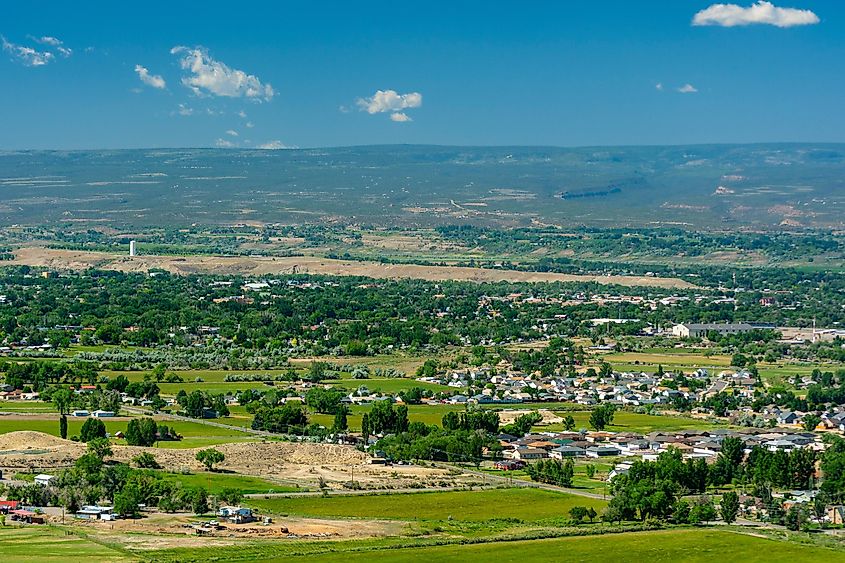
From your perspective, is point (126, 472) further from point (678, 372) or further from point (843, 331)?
point (843, 331)

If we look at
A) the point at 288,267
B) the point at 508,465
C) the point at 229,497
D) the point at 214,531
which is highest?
the point at 288,267

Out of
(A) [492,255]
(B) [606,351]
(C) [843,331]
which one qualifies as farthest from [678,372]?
(A) [492,255]

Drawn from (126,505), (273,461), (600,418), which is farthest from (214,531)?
(600,418)

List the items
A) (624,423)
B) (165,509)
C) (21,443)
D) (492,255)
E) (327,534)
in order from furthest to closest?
(492,255) → (624,423) → (21,443) → (165,509) → (327,534)

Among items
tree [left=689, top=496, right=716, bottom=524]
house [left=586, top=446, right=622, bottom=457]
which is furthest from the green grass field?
tree [left=689, top=496, right=716, bottom=524]

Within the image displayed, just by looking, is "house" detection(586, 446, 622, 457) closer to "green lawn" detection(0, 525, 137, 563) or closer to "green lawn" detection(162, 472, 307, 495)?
"green lawn" detection(162, 472, 307, 495)

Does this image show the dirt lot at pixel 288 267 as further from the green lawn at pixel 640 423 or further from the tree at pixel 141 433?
the tree at pixel 141 433

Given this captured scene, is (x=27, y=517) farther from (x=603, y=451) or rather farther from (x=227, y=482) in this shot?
(x=603, y=451)
